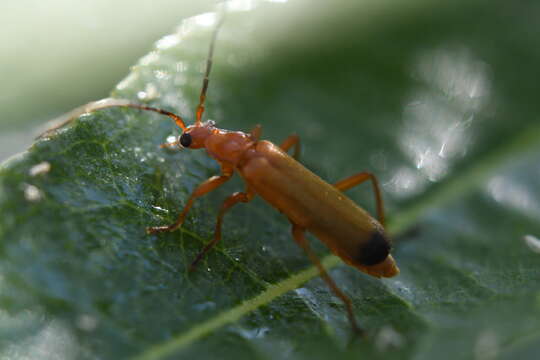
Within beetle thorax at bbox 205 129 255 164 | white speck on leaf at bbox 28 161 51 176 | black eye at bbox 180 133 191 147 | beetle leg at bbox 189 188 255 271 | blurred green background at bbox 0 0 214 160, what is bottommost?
beetle leg at bbox 189 188 255 271

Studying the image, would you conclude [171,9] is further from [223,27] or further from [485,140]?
[485,140]

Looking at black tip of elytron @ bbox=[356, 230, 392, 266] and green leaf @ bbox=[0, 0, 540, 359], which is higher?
green leaf @ bbox=[0, 0, 540, 359]

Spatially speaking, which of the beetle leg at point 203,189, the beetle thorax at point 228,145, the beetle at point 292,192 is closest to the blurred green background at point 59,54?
the beetle at point 292,192

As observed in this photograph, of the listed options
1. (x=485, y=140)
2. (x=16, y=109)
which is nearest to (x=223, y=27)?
(x=16, y=109)

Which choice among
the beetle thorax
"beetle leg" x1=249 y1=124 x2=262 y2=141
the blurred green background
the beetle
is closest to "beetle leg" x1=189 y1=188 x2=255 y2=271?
the beetle

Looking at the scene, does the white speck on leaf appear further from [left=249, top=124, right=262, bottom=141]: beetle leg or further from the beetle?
[left=249, top=124, right=262, bottom=141]: beetle leg

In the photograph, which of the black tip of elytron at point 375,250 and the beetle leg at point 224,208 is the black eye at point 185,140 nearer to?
the beetle leg at point 224,208
